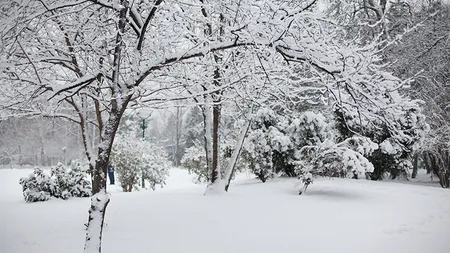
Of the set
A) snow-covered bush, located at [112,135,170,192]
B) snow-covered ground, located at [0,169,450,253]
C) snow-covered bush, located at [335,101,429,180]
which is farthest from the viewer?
snow-covered bush, located at [112,135,170,192]

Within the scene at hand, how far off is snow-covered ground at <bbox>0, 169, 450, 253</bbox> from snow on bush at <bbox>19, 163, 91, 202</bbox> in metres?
0.89

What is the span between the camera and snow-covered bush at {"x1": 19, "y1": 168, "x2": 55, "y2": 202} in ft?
30.4

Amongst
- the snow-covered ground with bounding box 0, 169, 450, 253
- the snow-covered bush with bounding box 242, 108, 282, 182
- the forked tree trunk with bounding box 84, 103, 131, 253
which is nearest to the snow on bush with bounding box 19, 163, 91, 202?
the snow-covered ground with bounding box 0, 169, 450, 253

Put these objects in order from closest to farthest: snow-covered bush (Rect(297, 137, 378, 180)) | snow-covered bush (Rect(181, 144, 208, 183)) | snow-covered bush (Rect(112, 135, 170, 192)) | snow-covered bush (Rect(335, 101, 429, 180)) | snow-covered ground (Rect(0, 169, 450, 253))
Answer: snow-covered ground (Rect(0, 169, 450, 253)) → snow-covered bush (Rect(297, 137, 378, 180)) → snow-covered bush (Rect(335, 101, 429, 180)) → snow-covered bush (Rect(112, 135, 170, 192)) → snow-covered bush (Rect(181, 144, 208, 183))

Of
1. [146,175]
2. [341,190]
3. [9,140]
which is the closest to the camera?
[341,190]

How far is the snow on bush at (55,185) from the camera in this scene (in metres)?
9.35

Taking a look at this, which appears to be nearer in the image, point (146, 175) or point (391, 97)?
point (391, 97)

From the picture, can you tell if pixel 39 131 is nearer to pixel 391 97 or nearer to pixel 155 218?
pixel 155 218

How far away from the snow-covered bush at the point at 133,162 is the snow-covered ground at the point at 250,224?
6282 mm

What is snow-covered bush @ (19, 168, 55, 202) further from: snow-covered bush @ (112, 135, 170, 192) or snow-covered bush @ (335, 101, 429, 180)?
snow-covered bush @ (335, 101, 429, 180)

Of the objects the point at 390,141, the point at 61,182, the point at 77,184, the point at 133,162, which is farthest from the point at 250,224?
the point at 133,162

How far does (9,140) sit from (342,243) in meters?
34.7

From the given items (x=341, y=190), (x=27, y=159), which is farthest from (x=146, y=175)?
(x=27, y=159)

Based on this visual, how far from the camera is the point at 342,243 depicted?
4.63 meters
